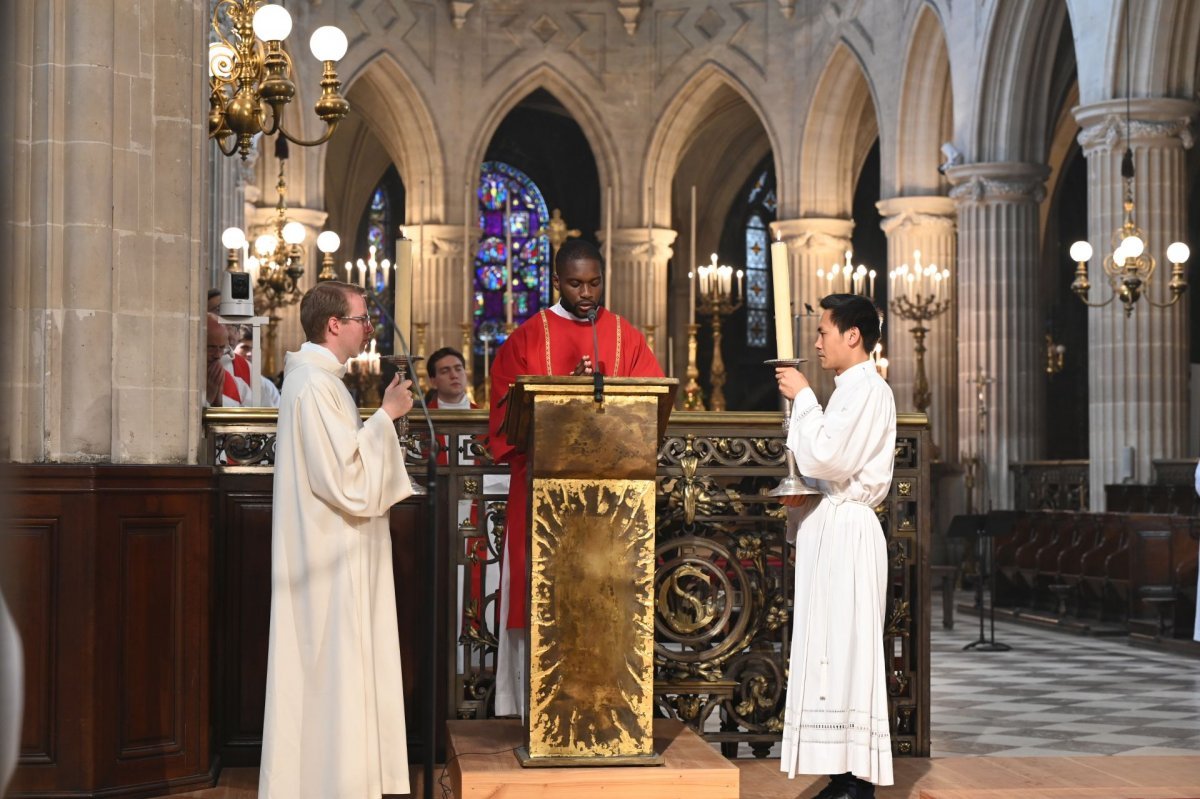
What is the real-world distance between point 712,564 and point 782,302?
160 cm

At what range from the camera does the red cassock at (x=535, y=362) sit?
16.4ft

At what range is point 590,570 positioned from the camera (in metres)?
4.14

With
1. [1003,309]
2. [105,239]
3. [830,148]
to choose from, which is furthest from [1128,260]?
[830,148]

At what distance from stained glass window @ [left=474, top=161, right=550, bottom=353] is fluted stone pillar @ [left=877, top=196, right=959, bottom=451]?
1049 cm

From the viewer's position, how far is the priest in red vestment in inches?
191

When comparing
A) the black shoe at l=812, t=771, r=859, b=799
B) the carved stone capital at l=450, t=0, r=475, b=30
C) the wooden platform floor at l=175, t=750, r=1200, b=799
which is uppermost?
the carved stone capital at l=450, t=0, r=475, b=30

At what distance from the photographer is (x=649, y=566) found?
418 centimetres

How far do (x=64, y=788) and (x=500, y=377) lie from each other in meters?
1.89

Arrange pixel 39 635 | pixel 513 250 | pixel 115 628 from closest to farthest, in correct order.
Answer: pixel 39 635
pixel 115 628
pixel 513 250

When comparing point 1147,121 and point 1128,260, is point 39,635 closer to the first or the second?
point 1128,260

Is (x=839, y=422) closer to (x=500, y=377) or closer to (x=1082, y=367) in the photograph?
(x=500, y=377)

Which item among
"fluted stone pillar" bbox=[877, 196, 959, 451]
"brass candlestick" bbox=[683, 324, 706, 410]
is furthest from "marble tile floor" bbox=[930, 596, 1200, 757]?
"fluted stone pillar" bbox=[877, 196, 959, 451]

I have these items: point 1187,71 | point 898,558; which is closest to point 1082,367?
point 1187,71

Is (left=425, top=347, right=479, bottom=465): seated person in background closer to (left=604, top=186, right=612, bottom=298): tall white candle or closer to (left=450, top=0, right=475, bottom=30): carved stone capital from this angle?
(left=604, top=186, right=612, bottom=298): tall white candle
